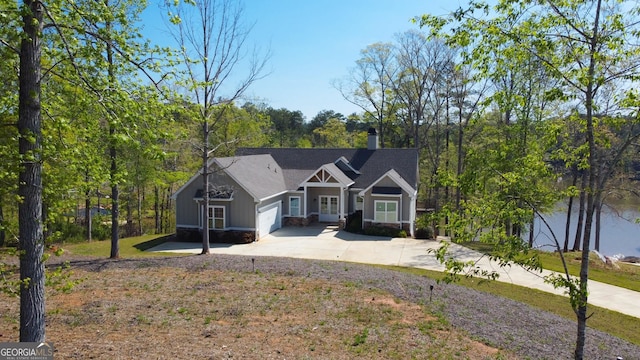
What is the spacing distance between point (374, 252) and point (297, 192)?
8475 mm

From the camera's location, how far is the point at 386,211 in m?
25.1

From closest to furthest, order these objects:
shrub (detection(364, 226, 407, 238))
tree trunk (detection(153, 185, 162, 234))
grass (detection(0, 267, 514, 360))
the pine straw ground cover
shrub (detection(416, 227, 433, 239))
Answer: grass (detection(0, 267, 514, 360))
the pine straw ground cover
shrub (detection(416, 227, 433, 239))
shrub (detection(364, 226, 407, 238))
tree trunk (detection(153, 185, 162, 234))

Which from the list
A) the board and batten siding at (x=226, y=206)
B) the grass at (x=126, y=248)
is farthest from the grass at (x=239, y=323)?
the board and batten siding at (x=226, y=206)

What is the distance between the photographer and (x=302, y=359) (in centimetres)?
740

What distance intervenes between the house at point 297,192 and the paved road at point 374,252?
4.29 ft

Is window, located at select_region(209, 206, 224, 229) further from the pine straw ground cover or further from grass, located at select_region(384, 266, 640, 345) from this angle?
grass, located at select_region(384, 266, 640, 345)

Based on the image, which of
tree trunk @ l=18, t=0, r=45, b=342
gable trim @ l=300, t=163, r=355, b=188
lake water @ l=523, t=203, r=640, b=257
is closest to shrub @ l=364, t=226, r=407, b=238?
gable trim @ l=300, t=163, r=355, b=188

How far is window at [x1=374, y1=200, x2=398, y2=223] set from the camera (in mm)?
24969

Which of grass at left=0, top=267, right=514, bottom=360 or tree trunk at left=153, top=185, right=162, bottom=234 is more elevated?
tree trunk at left=153, top=185, right=162, bottom=234

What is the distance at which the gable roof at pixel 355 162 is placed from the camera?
2847cm

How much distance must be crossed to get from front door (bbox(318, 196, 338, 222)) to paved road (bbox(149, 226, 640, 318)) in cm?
219

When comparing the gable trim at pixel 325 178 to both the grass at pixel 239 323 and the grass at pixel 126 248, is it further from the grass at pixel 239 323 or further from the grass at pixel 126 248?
the grass at pixel 239 323

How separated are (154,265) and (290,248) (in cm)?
710

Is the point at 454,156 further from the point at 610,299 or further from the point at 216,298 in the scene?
the point at 216,298
